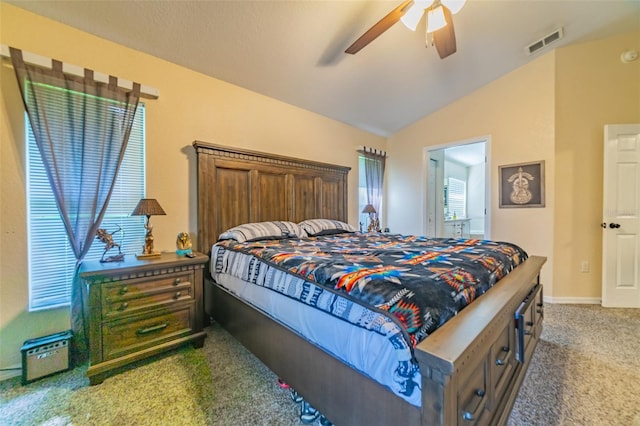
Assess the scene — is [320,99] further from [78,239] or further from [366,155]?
[78,239]

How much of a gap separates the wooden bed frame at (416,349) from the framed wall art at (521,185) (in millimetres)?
1563

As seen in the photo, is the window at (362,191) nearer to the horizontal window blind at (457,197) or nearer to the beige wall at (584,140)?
the beige wall at (584,140)

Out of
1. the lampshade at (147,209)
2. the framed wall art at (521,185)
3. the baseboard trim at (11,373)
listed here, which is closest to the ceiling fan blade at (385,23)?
the lampshade at (147,209)

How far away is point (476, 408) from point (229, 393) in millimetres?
1355

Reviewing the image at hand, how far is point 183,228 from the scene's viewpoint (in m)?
2.61

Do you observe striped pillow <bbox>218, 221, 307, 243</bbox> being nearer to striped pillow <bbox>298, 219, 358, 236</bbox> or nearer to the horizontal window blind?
striped pillow <bbox>298, 219, 358, 236</bbox>

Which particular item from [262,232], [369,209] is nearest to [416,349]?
[262,232]

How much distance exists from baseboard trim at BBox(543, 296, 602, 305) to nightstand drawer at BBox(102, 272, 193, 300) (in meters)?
4.16

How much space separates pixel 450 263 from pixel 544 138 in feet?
9.92

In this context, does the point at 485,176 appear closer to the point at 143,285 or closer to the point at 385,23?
the point at 385,23

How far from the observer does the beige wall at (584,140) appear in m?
3.10

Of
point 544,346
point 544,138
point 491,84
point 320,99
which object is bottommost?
point 544,346

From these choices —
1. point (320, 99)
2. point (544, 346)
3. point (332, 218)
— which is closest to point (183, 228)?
point (332, 218)

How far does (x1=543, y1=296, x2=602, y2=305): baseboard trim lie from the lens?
3.20m
